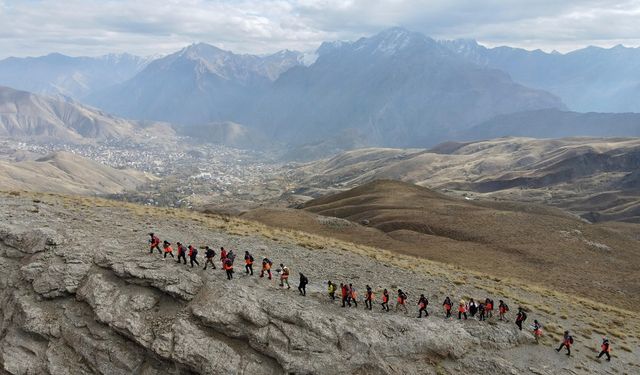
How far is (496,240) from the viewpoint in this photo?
207 ft

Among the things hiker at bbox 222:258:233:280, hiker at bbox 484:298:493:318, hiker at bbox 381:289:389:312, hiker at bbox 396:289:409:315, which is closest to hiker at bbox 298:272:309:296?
hiker at bbox 222:258:233:280

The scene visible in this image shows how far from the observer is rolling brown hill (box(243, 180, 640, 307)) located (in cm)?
5116

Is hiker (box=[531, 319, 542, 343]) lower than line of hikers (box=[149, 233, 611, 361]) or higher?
lower

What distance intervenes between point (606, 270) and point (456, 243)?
59.7ft

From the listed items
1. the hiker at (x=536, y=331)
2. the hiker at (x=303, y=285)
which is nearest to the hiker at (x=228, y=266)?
the hiker at (x=303, y=285)

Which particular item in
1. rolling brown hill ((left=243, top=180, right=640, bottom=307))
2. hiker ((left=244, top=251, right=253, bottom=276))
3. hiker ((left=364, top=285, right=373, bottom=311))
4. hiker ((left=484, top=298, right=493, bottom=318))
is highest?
hiker ((left=244, top=251, right=253, bottom=276))

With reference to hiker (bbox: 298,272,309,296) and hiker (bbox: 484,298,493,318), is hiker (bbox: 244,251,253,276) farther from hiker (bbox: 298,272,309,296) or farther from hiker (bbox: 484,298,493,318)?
hiker (bbox: 484,298,493,318)

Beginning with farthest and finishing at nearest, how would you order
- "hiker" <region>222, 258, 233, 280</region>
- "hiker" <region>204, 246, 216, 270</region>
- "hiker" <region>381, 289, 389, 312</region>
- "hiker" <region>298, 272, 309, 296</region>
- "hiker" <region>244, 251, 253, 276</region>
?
"hiker" <region>244, 251, 253, 276</region> < "hiker" <region>381, 289, 389, 312</region> < "hiker" <region>204, 246, 216, 270</region> < "hiker" <region>298, 272, 309, 296</region> < "hiker" <region>222, 258, 233, 280</region>

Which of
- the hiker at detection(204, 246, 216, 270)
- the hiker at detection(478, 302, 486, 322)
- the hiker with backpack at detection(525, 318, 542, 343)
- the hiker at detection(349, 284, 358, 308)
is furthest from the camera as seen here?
A: the hiker at detection(478, 302, 486, 322)

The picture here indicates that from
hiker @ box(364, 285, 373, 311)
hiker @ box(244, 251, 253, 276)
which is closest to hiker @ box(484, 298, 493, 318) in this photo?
hiker @ box(364, 285, 373, 311)

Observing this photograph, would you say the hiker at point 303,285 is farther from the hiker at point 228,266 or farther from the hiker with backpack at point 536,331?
the hiker with backpack at point 536,331

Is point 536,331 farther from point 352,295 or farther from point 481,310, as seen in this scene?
point 352,295

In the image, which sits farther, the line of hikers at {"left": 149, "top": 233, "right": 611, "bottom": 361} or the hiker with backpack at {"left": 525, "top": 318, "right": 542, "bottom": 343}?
the hiker with backpack at {"left": 525, "top": 318, "right": 542, "bottom": 343}

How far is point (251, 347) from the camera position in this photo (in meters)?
22.7
